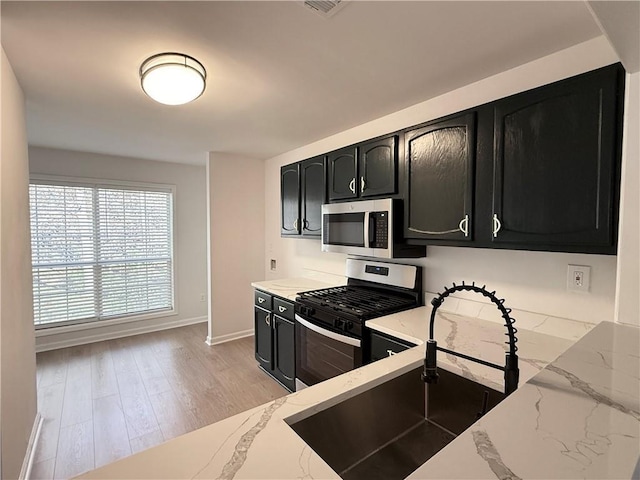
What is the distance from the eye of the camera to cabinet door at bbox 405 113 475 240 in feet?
5.66

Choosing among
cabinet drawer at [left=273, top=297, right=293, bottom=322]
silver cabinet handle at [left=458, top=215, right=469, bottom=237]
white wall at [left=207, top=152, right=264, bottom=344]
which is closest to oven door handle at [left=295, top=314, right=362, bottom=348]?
cabinet drawer at [left=273, top=297, right=293, bottom=322]

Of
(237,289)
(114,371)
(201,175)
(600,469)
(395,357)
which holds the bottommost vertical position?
(114,371)

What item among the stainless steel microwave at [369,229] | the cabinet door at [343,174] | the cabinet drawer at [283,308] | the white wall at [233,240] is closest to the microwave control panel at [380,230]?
the stainless steel microwave at [369,229]

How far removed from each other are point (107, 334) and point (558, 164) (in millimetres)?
5071

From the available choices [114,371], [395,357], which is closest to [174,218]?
[114,371]

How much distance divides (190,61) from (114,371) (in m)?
3.14

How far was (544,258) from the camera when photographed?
1721 millimetres

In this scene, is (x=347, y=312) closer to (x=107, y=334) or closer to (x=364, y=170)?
(x=364, y=170)

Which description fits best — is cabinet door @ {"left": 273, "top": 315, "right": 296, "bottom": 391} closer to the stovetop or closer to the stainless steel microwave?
the stovetop

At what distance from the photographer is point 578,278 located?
1.61 metres

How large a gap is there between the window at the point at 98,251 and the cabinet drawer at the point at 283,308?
8.46 ft

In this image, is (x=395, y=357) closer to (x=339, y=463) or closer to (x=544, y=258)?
(x=339, y=463)

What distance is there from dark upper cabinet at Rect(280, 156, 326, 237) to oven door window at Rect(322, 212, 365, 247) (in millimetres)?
222

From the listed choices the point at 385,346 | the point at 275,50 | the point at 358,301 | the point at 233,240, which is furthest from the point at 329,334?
the point at 233,240
